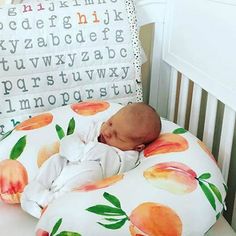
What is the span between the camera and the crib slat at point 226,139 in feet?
3.51

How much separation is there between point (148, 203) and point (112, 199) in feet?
0.25

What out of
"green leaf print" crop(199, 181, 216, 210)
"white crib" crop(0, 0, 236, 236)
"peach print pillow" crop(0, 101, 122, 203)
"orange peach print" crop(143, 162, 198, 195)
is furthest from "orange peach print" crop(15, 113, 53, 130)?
"green leaf print" crop(199, 181, 216, 210)

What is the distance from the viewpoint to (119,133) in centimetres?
108

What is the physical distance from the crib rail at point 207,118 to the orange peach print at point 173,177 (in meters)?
0.21

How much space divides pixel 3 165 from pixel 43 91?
29 cm

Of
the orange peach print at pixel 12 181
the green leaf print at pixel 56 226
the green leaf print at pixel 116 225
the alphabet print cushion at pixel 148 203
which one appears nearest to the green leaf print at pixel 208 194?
the alphabet print cushion at pixel 148 203

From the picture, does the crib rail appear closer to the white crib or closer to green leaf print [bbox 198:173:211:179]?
the white crib

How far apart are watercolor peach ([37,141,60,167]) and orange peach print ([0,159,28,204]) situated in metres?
0.05

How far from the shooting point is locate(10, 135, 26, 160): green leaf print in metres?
1.09

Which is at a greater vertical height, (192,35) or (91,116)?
(192,35)

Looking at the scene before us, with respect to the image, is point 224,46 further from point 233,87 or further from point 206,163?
point 206,163

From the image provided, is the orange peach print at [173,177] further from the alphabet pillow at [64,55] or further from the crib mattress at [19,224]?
the alphabet pillow at [64,55]

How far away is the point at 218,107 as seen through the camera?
48.1 inches

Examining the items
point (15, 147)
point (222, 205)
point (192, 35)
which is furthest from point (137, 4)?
point (222, 205)
